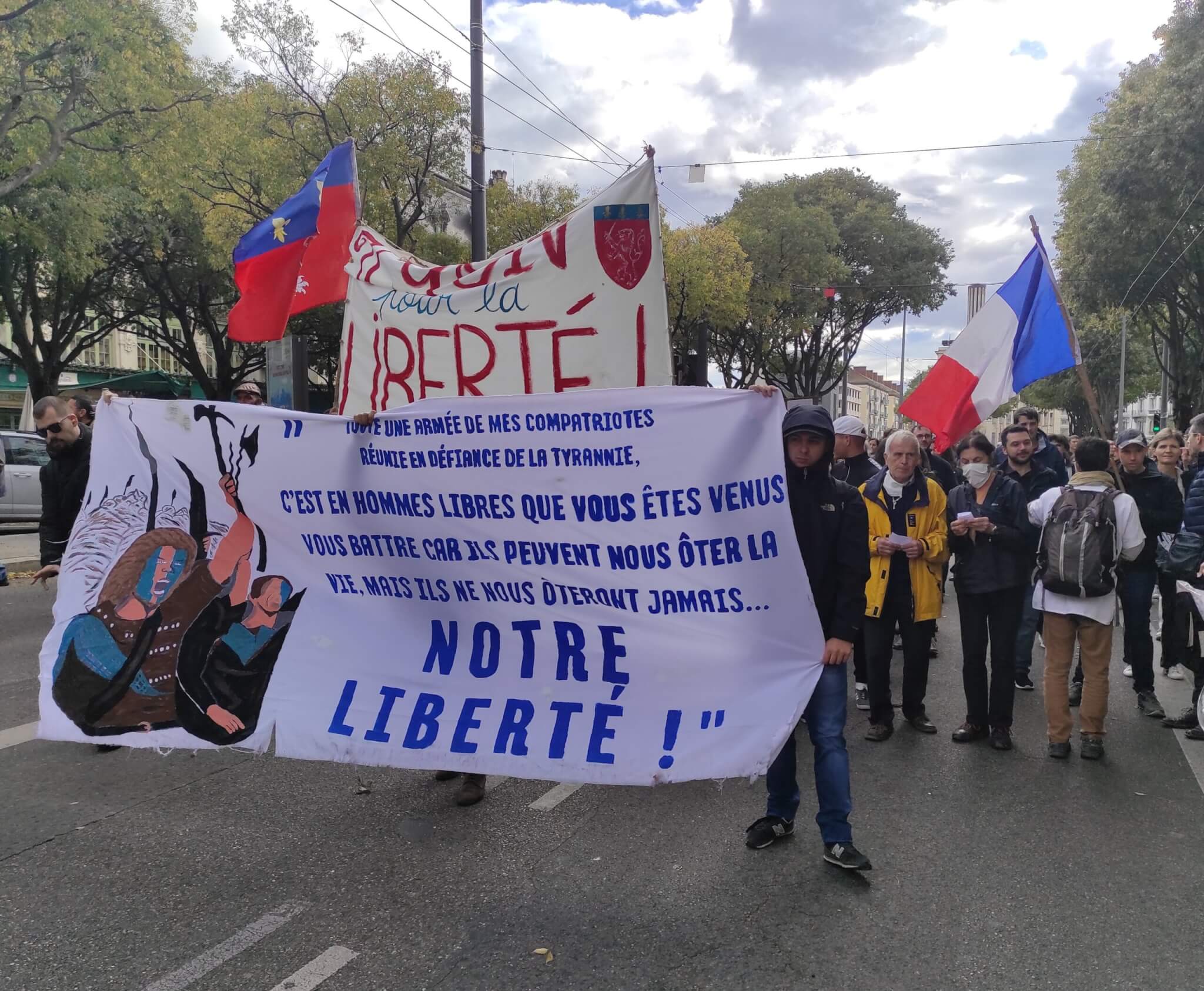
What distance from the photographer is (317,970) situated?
112 inches

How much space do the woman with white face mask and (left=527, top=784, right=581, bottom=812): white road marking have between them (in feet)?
7.65

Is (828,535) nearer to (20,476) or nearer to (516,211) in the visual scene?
(20,476)

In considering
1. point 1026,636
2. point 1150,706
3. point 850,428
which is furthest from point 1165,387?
point 850,428

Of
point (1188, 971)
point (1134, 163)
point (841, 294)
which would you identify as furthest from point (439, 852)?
point (841, 294)

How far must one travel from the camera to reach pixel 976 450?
5543 millimetres

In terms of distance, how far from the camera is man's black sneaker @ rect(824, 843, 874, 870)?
3.47 meters

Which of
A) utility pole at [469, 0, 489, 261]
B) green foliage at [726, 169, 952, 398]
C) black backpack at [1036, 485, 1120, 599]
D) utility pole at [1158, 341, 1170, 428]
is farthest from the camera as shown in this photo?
green foliage at [726, 169, 952, 398]

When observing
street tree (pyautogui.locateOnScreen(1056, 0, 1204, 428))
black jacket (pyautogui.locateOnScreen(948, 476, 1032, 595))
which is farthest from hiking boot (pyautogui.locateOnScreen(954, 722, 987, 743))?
street tree (pyautogui.locateOnScreen(1056, 0, 1204, 428))

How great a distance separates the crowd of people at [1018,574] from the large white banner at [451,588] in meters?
0.69

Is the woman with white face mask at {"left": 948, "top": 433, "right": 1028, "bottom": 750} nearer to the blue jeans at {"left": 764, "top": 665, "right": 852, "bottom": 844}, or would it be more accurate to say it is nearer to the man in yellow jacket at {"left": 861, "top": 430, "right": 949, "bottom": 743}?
the man in yellow jacket at {"left": 861, "top": 430, "right": 949, "bottom": 743}

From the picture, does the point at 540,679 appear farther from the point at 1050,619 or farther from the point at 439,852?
the point at 1050,619

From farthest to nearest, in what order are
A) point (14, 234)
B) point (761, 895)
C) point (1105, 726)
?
point (14, 234)
point (1105, 726)
point (761, 895)

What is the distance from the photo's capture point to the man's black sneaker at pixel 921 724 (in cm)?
539

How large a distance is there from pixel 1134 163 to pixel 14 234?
21091 mm
